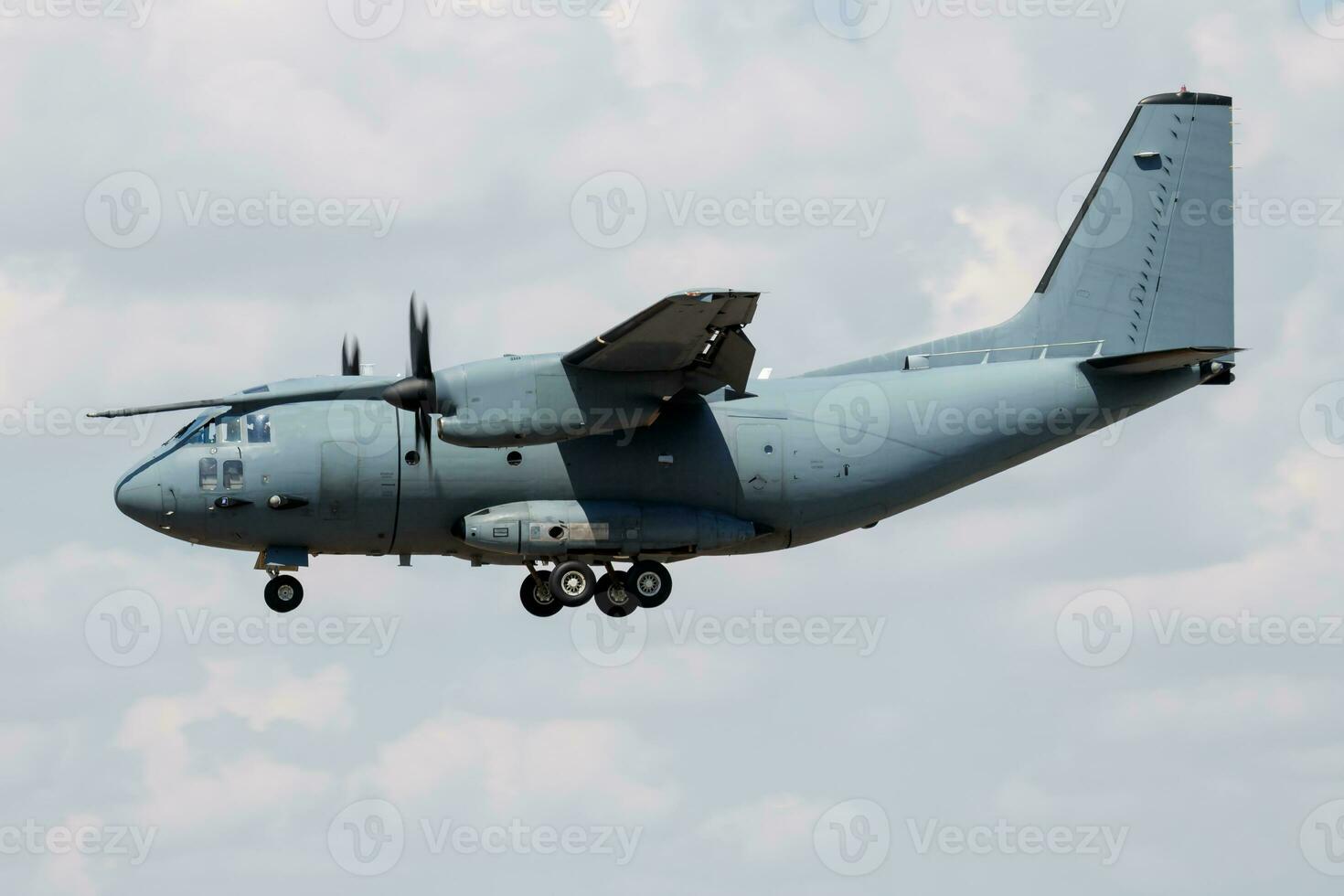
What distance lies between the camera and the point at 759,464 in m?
36.9

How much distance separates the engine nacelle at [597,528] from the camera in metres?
35.9

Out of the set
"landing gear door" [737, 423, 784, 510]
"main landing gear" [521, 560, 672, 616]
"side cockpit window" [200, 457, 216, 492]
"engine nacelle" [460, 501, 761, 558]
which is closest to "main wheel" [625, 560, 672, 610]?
"main landing gear" [521, 560, 672, 616]

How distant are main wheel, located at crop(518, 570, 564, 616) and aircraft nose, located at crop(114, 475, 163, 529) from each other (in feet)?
22.4

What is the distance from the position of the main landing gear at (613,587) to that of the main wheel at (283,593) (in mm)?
4274

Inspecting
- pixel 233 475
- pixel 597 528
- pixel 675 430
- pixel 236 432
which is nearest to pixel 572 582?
pixel 597 528

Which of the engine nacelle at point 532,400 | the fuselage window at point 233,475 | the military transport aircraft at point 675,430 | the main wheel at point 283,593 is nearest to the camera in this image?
the engine nacelle at point 532,400

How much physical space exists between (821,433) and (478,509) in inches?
254

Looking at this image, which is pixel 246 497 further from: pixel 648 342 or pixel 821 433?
pixel 821 433

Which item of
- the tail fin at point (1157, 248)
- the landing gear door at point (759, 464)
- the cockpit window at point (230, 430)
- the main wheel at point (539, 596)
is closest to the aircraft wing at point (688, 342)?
the landing gear door at point (759, 464)

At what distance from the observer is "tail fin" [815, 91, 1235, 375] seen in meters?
39.7

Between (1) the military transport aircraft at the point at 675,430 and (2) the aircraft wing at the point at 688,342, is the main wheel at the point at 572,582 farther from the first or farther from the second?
(2) the aircraft wing at the point at 688,342

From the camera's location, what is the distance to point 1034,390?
125 feet

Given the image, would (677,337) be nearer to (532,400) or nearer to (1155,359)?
(532,400)

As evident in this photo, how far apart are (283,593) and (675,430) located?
771 centimetres
